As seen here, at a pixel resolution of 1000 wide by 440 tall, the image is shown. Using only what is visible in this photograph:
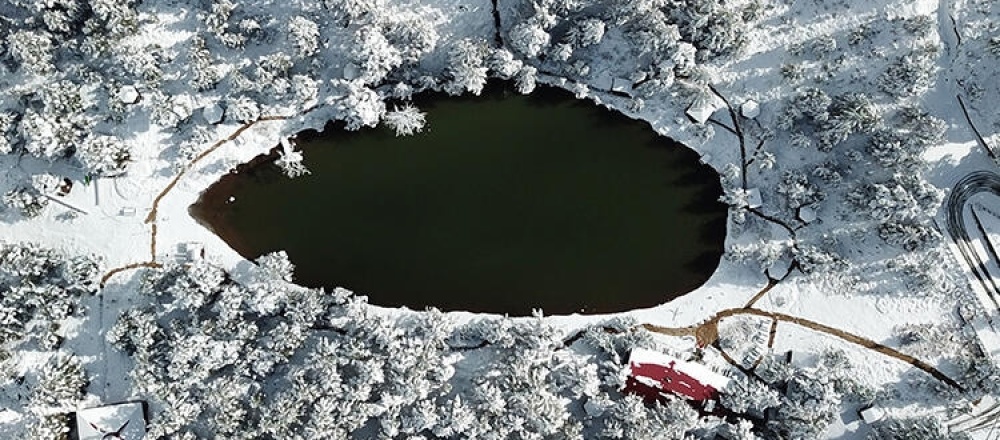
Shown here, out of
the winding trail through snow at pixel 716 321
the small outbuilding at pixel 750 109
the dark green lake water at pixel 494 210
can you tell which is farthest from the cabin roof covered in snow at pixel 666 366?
the small outbuilding at pixel 750 109

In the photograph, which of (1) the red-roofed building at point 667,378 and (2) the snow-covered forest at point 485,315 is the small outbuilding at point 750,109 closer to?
(2) the snow-covered forest at point 485,315

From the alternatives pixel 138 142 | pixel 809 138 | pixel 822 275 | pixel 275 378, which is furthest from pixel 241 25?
pixel 822 275

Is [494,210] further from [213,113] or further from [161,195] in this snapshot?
[161,195]

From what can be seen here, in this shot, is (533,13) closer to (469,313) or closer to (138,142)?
(469,313)

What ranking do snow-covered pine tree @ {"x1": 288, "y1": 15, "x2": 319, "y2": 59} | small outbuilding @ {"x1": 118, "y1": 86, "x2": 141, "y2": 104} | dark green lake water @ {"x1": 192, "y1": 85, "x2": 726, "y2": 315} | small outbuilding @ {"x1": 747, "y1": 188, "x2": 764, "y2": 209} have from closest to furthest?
1. snow-covered pine tree @ {"x1": 288, "y1": 15, "x2": 319, "y2": 59}
2. small outbuilding @ {"x1": 118, "y1": 86, "x2": 141, "y2": 104}
3. small outbuilding @ {"x1": 747, "y1": 188, "x2": 764, "y2": 209}
4. dark green lake water @ {"x1": 192, "y1": 85, "x2": 726, "y2": 315}

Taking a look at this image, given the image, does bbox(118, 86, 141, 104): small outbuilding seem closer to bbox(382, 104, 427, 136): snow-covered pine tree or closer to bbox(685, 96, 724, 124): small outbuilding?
bbox(382, 104, 427, 136): snow-covered pine tree

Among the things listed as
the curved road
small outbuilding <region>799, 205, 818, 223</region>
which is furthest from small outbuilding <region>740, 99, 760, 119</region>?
the curved road
